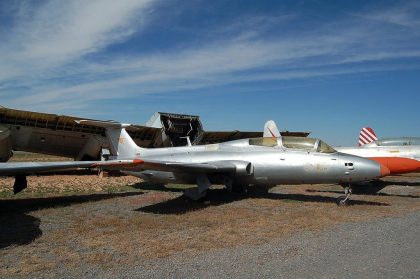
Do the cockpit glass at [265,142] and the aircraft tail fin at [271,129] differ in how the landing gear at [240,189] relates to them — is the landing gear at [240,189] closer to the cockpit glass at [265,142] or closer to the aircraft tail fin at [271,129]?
the cockpit glass at [265,142]

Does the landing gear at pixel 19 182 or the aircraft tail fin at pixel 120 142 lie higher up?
the aircraft tail fin at pixel 120 142

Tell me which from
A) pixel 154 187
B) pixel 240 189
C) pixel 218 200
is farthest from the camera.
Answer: pixel 154 187

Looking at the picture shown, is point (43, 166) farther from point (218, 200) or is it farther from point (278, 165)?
point (278, 165)

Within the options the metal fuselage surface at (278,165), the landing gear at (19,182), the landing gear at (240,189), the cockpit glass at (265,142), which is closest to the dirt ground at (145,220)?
the landing gear at (240,189)

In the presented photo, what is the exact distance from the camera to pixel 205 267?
16.0ft

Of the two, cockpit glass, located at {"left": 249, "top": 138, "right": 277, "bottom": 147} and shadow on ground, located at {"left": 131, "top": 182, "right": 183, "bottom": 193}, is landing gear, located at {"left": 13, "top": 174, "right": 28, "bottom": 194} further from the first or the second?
cockpit glass, located at {"left": 249, "top": 138, "right": 277, "bottom": 147}

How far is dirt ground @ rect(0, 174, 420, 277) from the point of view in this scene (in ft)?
18.6

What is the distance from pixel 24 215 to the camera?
884 centimetres

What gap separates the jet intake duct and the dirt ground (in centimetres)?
92

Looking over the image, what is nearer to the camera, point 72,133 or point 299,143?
point 299,143

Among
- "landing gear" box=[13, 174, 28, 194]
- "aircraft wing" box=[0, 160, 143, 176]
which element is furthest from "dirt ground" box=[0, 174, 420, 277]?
"aircraft wing" box=[0, 160, 143, 176]

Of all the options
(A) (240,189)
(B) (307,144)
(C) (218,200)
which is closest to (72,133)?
(A) (240,189)

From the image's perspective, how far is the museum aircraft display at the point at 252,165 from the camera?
970cm

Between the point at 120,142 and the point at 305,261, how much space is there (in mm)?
10666
